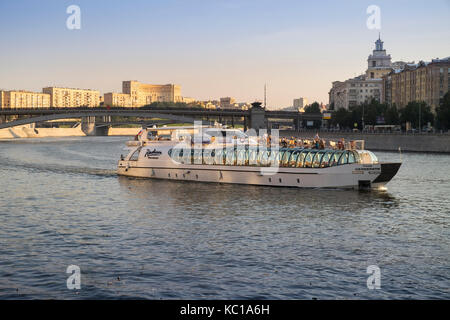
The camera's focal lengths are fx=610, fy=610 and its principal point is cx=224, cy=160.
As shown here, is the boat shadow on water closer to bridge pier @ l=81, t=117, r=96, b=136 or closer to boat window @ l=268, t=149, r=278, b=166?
boat window @ l=268, t=149, r=278, b=166

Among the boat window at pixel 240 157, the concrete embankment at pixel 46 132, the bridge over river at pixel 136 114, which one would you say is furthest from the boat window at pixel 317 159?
the concrete embankment at pixel 46 132

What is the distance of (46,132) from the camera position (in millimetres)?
162250

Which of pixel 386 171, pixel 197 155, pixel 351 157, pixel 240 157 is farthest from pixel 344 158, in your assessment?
pixel 197 155

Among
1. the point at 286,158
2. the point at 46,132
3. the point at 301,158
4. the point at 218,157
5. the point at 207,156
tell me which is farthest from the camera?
the point at 46,132

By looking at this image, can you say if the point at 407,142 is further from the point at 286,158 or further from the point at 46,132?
the point at 46,132

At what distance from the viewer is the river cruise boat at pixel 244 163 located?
35625 mm

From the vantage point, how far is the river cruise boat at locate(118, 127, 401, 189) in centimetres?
3562

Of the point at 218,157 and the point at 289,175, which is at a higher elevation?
the point at 218,157

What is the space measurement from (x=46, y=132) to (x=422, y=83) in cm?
9561

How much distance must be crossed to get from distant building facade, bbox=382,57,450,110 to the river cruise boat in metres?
90.9

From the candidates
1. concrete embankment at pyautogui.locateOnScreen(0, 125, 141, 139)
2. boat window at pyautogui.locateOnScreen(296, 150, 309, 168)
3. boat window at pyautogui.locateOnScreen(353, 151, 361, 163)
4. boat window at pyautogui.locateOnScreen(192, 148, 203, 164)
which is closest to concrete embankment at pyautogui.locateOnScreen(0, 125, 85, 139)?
Answer: concrete embankment at pyautogui.locateOnScreen(0, 125, 141, 139)

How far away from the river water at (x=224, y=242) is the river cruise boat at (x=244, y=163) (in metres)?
1.14
